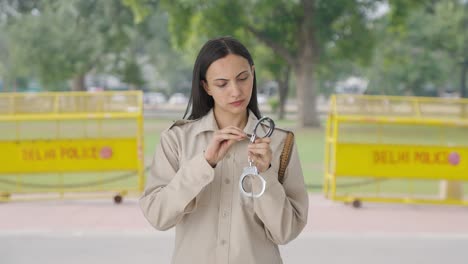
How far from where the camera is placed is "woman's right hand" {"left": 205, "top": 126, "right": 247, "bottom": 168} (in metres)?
1.58

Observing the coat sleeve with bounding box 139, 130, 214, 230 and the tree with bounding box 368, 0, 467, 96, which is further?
the tree with bounding box 368, 0, 467, 96

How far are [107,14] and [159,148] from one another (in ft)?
87.0

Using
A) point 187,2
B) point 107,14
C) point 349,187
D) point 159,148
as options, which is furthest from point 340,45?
point 159,148

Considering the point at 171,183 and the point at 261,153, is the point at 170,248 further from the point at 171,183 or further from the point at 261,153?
the point at 261,153

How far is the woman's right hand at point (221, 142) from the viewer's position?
5.20 ft

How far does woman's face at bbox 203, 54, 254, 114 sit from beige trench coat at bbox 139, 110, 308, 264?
8 centimetres

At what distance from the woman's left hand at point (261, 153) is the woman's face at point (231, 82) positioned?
0.18 m

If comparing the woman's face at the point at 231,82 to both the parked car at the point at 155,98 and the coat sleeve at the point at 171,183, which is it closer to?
the coat sleeve at the point at 171,183

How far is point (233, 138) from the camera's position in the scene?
5.19 ft

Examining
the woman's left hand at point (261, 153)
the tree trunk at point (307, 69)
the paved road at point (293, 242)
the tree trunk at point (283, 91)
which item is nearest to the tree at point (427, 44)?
the tree trunk at point (307, 69)

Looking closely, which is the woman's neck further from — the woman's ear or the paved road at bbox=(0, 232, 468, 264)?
the paved road at bbox=(0, 232, 468, 264)

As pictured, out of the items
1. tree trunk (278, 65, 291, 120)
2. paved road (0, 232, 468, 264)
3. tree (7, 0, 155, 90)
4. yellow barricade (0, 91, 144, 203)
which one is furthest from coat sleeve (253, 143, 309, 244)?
tree trunk (278, 65, 291, 120)

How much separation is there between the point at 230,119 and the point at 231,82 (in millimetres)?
141

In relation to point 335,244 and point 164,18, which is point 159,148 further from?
point 164,18
